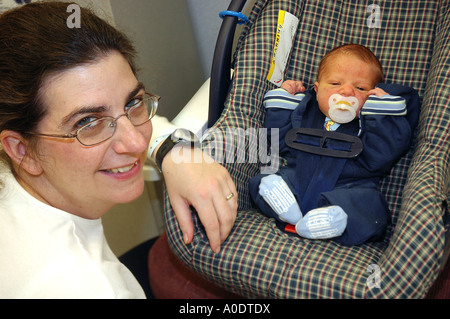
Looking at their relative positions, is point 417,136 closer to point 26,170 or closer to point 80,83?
point 80,83

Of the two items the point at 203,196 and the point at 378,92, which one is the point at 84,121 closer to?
the point at 203,196

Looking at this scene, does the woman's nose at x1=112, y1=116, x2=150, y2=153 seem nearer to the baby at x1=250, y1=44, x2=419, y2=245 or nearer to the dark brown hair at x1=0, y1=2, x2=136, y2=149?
the dark brown hair at x1=0, y1=2, x2=136, y2=149

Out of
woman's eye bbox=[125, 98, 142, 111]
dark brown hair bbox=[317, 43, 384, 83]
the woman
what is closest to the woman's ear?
the woman

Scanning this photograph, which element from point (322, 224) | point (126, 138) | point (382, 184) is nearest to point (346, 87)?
point (382, 184)

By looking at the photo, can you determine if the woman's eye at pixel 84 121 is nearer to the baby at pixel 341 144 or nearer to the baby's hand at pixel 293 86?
the baby at pixel 341 144

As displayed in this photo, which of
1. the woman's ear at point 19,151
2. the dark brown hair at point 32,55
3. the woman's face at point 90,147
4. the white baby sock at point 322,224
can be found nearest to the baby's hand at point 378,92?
the white baby sock at point 322,224

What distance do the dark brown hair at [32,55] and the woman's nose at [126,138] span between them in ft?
0.47

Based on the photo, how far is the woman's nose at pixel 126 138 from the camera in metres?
0.91

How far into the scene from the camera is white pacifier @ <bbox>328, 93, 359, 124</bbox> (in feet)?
4.19

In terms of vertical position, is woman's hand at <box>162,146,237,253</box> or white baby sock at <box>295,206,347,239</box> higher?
woman's hand at <box>162,146,237,253</box>

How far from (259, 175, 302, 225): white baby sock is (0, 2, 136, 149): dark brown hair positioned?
56 cm

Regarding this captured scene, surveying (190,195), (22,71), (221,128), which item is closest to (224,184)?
(190,195)

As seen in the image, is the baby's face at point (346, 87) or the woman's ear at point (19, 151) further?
the baby's face at point (346, 87)

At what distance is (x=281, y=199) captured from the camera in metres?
1.14
